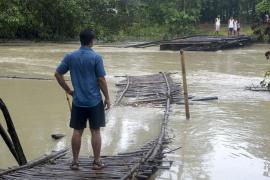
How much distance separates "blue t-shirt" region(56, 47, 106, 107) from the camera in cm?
534

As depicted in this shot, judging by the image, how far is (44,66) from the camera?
714 inches

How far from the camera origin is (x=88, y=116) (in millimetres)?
5508

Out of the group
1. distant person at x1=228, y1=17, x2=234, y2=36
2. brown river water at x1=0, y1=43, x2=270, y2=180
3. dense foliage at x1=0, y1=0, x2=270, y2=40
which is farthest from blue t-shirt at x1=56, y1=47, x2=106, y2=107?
distant person at x1=228, y1=17, x2=234, y2=36

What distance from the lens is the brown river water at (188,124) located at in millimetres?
6895

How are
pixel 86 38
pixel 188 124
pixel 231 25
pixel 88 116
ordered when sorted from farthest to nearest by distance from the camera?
pixel 231 25 < pixel 188 124 < pixel 88 116 < pixel 86 38

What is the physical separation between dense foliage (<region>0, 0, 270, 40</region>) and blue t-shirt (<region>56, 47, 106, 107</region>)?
21741mm

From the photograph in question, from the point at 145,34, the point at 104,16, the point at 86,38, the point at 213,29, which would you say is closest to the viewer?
the point at 86,38

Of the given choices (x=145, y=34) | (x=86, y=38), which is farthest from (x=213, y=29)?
(x=86, y=38)

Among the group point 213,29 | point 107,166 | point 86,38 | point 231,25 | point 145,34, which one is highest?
point 86,38

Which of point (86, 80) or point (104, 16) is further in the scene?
point (104, 16)

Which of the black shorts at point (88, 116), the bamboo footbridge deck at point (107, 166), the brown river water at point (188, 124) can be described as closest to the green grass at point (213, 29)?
the brown river water at point (188, 124)

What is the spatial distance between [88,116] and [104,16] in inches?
1059

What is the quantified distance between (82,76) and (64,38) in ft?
85.3

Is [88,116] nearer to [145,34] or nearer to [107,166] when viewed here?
[107,166]
